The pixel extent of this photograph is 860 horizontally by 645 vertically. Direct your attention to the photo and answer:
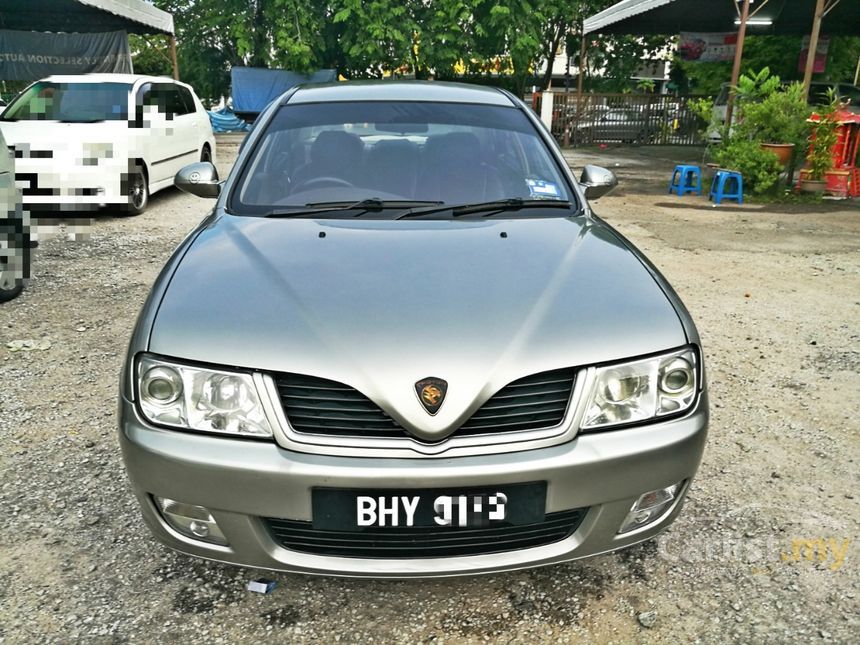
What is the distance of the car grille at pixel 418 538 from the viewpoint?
182 centimetres

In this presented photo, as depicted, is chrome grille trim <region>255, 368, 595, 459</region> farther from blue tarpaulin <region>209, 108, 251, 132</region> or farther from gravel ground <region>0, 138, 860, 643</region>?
blue tarpaulin <region>209, 108, 251, 132</region>

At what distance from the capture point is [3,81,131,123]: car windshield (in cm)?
793

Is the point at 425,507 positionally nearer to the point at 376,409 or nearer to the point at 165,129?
the point at 376,409

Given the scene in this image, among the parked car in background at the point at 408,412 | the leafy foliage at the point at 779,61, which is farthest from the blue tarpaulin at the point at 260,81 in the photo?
the parked car in background at the point at 408,412

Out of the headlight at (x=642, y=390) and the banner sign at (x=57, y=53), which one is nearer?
the headlight at (x=642, y=390)

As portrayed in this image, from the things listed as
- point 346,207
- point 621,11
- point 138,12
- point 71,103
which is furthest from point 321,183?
point 138,12

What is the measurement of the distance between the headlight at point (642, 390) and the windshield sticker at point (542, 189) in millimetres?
1122

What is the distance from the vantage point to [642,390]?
1.94 metres

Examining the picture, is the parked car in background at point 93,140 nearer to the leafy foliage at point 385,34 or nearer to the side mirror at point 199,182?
the side mirror at point 199,182

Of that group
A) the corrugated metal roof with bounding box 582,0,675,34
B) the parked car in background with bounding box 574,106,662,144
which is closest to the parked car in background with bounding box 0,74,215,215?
the corrugated metal roof with bounding box 582,0,675,34

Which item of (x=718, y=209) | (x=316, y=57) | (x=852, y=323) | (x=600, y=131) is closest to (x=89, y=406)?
(x=852, y=323)

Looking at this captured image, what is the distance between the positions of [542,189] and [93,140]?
611 centimetres

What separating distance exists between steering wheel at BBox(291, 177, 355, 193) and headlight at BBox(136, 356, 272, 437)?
A: 1213 mm

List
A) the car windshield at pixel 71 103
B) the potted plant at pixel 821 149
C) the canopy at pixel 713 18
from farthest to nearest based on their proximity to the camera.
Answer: the canopy at pixel 713 18, the potted plant at pixel 821 149, the car windshield at pixel 71 103
